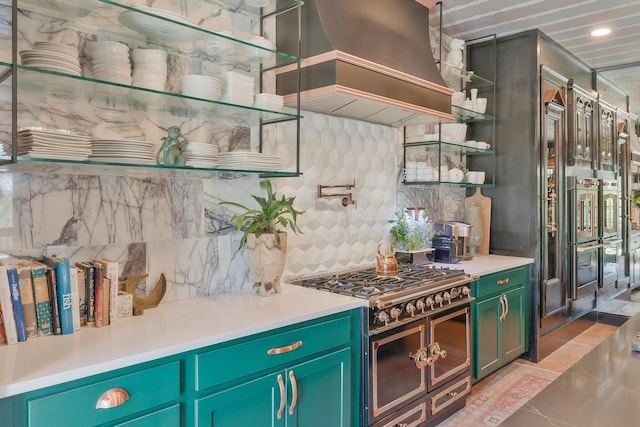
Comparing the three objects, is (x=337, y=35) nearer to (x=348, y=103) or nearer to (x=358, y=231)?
(x=348, y=103)

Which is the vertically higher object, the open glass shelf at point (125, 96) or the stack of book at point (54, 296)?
the open glass shelf at point (125, 96)

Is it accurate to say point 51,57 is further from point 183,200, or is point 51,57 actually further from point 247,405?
point 247,405

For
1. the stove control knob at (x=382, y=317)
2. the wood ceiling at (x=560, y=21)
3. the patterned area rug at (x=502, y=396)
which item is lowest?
the patterned area rug at (x=502, y=396)

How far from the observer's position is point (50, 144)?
1.53 meters

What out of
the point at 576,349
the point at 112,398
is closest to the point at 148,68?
the point at 112,398

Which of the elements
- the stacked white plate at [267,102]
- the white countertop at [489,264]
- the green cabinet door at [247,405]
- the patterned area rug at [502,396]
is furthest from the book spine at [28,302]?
the white countertop at [489,264]

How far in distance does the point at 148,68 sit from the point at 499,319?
2.88m

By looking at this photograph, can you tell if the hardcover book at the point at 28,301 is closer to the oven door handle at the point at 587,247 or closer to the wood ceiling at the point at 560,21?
the wood ceiling at the point at 560,21

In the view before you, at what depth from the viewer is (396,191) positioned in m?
3.52

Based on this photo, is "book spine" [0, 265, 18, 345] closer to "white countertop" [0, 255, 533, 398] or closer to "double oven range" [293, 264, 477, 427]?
"white countertop" [0, 255, 533, 398]

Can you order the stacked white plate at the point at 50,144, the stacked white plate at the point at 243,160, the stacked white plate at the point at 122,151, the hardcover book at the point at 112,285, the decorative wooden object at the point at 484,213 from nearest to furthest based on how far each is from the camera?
the stacked white plate at the point at 50,144, the stacked white plate at the point at 122,151, the hardcover book at the point at 112,285, the stacked white plate at the point at 243,160, the decorative wooden object at the point at 484,213

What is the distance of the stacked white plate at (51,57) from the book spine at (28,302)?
2.28 ft

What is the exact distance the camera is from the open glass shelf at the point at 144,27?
5.73ft

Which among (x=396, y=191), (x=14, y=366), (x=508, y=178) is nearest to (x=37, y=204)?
(x=14, y=366)
